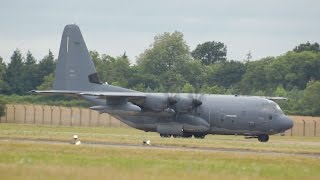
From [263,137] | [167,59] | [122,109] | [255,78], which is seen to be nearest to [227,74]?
[255,78]

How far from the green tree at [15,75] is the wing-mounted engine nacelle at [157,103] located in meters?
77.7

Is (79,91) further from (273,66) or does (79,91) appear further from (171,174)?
(273,66)

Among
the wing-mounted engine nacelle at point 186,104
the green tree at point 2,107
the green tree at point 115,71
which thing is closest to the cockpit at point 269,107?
the wing-mounted engine nacelle at point 186,104

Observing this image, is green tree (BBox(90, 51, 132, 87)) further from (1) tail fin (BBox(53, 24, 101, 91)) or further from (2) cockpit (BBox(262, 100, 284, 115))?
(2) cockpit (BBox(262, 100, 284, 115))

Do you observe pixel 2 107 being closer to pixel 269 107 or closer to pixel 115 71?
pixel 269 107

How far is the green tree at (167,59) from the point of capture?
432 ft

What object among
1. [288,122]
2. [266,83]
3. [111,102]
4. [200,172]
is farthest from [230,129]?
[266,83]

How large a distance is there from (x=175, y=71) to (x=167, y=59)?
518 centimetres

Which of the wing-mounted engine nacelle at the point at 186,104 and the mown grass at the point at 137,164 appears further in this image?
the wing-mounted engine nacelle at the point at 186,104

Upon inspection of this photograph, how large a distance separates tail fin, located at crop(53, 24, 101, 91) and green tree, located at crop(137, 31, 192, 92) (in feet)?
186

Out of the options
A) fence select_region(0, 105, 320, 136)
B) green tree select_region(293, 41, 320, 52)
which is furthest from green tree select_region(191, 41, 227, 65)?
fence select_region(0, 105, 320, 136)

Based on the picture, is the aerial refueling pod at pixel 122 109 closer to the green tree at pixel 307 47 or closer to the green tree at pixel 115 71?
the green tree at pixel 115 71

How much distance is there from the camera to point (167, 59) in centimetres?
14025

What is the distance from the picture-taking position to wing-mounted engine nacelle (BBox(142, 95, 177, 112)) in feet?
209
